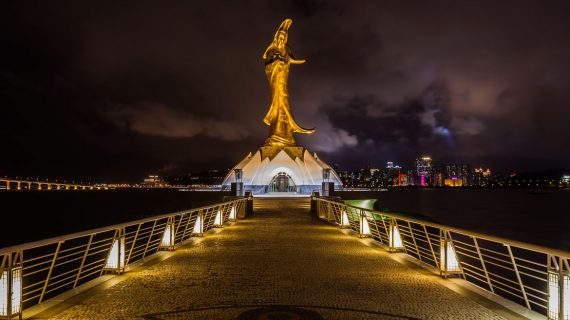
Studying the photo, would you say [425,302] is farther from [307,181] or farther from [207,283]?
[307,181]

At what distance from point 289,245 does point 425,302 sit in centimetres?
616

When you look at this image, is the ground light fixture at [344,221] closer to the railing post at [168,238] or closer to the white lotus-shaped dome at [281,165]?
the railing post at [168,238]

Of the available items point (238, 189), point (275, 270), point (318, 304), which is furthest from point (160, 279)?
point (238, 189)

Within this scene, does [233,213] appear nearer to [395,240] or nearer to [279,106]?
[395,240]

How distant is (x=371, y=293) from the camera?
266 inches

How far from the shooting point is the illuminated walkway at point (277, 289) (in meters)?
5.68

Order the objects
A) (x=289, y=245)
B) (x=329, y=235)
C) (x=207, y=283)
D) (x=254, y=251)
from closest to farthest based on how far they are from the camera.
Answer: (x=207, y=283)
(x=254, y=251)
(x=289, y=245)
(x=329, y=235)

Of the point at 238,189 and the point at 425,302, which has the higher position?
the point at 238,189

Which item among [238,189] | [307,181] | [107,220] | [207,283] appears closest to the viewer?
[207,283]

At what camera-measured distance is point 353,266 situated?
356 inches

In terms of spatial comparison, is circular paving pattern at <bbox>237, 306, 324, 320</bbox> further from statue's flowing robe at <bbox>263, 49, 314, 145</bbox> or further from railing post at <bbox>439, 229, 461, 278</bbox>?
statue's flowing robe at <bbox>263, 49, 314, 145</bbox>

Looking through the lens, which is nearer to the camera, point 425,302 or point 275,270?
point 425,302

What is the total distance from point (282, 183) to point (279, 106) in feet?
32.8

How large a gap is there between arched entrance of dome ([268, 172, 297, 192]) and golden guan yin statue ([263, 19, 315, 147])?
19.0 feet
